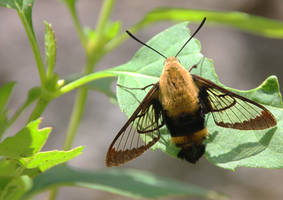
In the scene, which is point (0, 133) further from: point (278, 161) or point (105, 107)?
point (105, 107)

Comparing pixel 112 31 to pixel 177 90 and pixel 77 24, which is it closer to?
pixel 77 24

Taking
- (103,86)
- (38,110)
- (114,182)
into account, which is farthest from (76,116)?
(38,110)

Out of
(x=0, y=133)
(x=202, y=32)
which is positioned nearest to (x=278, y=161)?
(x=0, y=133)

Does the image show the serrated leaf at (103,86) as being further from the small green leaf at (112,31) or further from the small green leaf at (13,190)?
the small green leaf at (13,190)

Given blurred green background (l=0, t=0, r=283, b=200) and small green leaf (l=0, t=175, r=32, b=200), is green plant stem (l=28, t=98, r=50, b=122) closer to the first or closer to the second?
small green leaf (l=0, t=175, r=32, b=200)

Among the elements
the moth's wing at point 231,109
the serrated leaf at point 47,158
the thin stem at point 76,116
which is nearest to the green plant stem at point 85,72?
the thin stem at point 76,116

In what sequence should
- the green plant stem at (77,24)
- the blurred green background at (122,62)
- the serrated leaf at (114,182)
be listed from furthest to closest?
the blurred green background at (122,62)
the green plant stem at (77,24)
the serrated leaf at (114,182)
